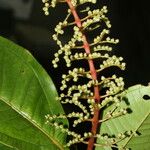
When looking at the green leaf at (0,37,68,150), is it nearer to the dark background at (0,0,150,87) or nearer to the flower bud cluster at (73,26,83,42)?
the flower bud cluster at (73,26,83,42)

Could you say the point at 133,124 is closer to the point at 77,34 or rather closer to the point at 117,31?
the point at 77,34

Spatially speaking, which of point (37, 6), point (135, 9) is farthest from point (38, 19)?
point (135, 9)

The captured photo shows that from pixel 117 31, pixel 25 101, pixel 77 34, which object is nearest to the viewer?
pixel 77 34

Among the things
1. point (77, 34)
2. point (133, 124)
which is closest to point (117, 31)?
point (133, 124)

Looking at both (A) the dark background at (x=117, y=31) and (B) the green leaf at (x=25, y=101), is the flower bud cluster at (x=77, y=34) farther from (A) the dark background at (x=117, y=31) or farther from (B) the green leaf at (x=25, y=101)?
(A) the dark background at (x=117, y=31)

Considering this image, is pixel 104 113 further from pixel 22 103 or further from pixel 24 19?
pixel 24 19

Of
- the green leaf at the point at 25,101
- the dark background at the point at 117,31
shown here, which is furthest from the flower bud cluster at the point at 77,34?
the dark background at the point at 117,31
